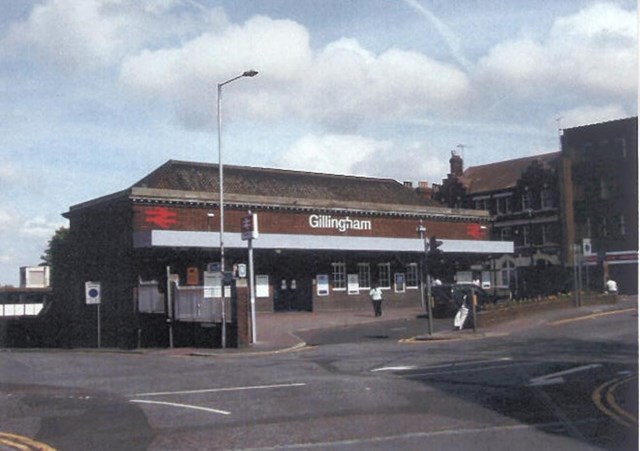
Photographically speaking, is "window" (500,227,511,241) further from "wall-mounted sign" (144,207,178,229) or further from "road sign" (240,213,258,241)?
"road sign" (240,213,258,241)

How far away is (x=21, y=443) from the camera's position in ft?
36.4

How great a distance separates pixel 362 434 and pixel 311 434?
67 cm

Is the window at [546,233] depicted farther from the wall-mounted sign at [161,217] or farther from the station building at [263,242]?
the wall-mounted sign at [161,217]

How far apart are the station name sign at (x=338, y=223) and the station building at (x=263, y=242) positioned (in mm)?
62

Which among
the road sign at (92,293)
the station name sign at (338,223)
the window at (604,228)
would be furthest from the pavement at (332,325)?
the window at (604,228)

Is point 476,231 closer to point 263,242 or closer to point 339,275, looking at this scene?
point 339,275

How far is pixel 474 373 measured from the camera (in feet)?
59.4

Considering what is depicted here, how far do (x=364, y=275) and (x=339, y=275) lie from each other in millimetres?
2161

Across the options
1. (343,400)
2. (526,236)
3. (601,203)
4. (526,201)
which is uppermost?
(526,201)

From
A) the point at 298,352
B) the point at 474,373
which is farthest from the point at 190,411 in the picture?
the point at 298,352

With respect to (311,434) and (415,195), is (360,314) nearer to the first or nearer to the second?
(415,195)

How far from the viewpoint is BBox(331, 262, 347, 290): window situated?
167ft

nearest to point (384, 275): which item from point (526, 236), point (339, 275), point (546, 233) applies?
point (339, 275)

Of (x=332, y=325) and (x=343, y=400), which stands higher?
(x=332, y=325)
